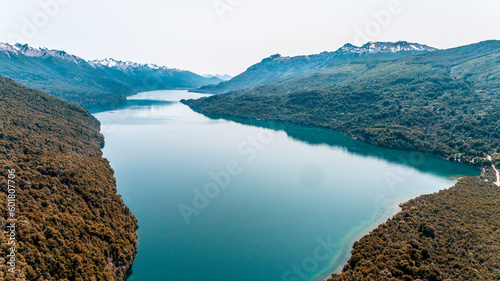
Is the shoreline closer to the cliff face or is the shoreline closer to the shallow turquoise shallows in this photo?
the shallow turquoise shallows

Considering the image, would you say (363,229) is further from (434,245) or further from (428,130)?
(428,130)

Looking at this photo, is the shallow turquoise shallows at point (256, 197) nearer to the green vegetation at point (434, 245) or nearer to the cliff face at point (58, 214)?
the cliff face at point (58, 214)

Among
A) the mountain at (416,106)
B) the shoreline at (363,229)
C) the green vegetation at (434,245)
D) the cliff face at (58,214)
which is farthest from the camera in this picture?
the mountain at (416,106)

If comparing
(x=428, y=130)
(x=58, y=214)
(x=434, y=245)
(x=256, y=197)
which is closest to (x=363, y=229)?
(x=434, y=245)

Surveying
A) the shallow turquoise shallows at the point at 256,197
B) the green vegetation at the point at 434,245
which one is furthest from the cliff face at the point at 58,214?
the green vegetation at the point at 434,245

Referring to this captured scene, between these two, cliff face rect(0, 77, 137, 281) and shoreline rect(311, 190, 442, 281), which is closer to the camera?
cliff face rect(0, 77, 137, 281)

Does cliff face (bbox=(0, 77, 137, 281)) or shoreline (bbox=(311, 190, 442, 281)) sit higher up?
cliff face (bbox=(0, 77, 137, 281))

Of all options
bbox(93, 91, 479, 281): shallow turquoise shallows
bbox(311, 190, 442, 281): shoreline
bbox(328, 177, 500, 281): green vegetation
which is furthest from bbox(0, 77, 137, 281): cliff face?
bbox(328, 177, 500, 281): green vegetation
